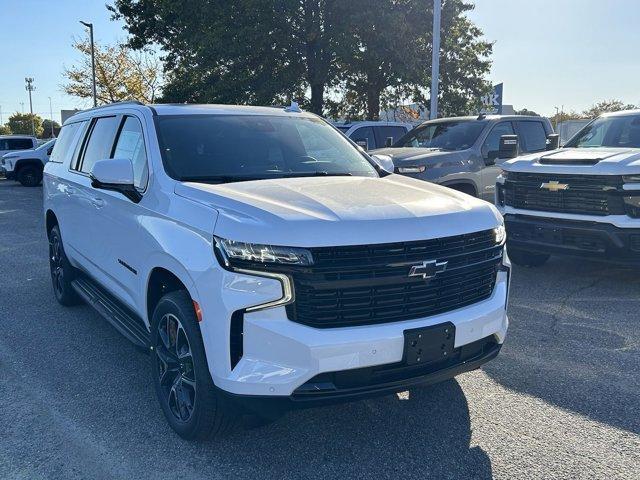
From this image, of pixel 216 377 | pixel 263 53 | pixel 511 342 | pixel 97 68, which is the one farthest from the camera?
pixel 97 68

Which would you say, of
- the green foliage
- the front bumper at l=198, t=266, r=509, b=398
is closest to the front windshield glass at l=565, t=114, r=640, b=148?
the front bumper at l=198, t=266, r=509, b=398

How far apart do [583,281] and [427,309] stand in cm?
439

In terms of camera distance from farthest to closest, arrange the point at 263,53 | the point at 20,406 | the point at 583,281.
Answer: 1. the point at 263,53
2. the point at 583,281
3. the point at 20,406

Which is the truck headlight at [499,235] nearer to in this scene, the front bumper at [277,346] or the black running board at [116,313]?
the front bumper at [277,346]

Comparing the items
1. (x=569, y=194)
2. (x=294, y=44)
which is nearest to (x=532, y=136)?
(x=569, y=194)

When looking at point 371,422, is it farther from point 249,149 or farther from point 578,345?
point 578,345

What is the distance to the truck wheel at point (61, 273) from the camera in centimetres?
581

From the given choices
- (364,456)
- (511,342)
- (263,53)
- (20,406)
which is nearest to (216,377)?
(364,456)

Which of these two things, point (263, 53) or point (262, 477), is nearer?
point (262, 477)

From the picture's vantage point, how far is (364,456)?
10.4 ft

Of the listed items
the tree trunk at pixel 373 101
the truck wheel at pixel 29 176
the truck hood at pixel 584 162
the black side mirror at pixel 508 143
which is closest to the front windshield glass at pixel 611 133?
the truck hood at pixel 584 162

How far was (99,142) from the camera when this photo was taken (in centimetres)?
502

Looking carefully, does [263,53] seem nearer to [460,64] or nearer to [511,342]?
[460,64]

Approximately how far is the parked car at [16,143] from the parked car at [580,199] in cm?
2219
